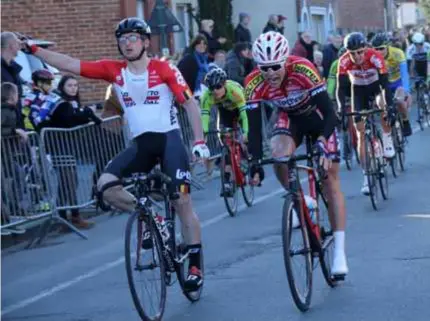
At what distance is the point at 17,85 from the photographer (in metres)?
15.7

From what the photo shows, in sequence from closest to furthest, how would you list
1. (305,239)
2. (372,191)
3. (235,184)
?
(305,239)
(372,191)
(235,184)

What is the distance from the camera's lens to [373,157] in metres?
15.7

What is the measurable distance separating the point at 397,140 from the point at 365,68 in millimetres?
2463

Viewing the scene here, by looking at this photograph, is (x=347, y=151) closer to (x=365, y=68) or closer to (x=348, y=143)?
(x=348, y=143)

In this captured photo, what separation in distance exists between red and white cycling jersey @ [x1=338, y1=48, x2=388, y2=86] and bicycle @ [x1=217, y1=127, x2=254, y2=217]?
1.52 meters

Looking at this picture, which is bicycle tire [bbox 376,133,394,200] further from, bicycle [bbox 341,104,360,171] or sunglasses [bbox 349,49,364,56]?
bicycle [bbox 341,104,360,171]

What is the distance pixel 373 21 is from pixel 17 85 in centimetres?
3844

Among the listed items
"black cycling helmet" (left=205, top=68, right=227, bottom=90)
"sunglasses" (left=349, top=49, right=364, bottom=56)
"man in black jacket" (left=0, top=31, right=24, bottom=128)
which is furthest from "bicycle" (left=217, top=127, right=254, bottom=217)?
"man in black jacket" (left=0, top=31, right=24, bottom=128)

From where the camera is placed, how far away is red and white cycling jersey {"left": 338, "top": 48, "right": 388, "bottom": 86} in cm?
1638

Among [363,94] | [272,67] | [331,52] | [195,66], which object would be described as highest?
[272,67]

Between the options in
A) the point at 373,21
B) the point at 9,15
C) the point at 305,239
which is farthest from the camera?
the point at 373,21

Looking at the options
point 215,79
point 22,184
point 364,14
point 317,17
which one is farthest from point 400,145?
point 364,14

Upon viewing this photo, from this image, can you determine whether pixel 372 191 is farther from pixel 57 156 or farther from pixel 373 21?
pixel 373 21

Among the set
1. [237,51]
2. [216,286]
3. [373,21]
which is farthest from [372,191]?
[373,21]
